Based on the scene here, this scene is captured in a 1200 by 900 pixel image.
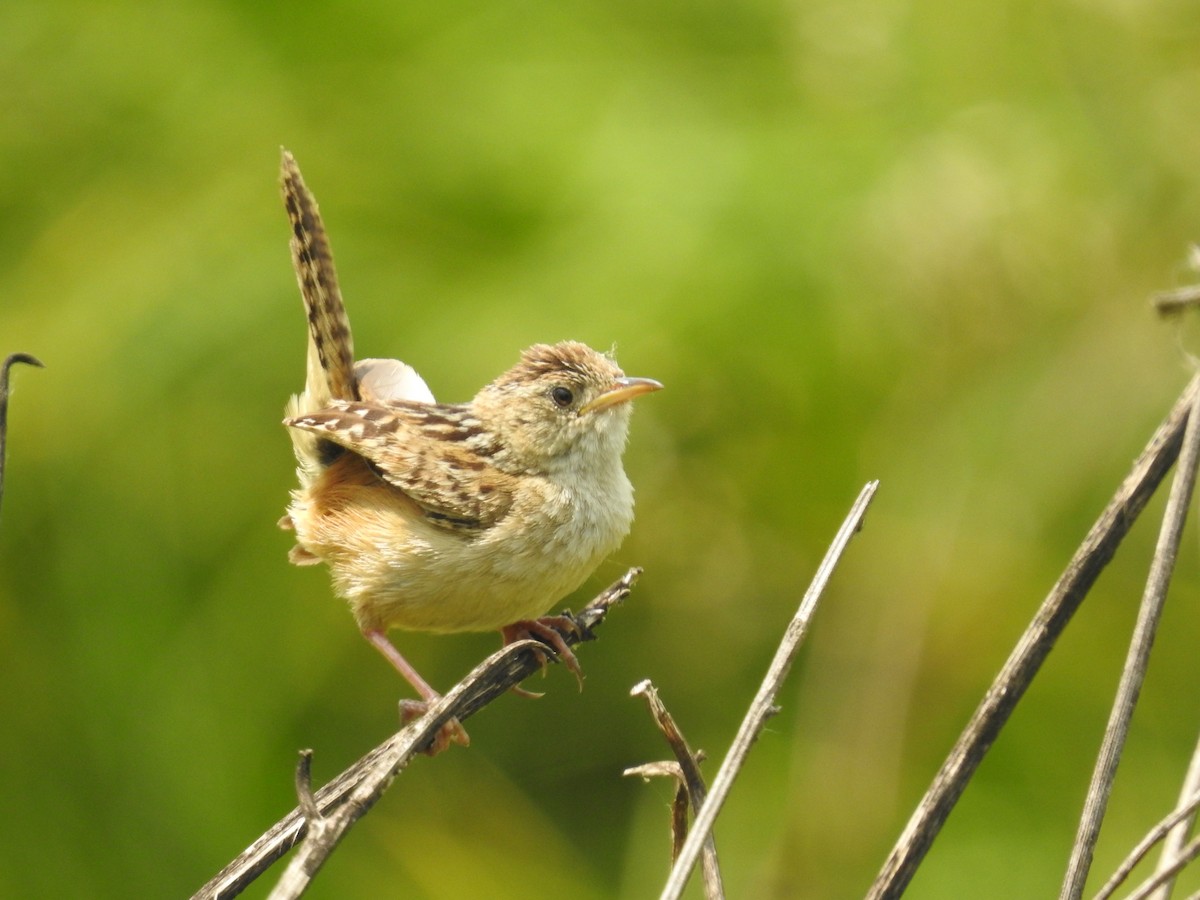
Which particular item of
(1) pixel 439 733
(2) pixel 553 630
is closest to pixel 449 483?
(2) pixel 553 630

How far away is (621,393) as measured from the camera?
3.16 meters

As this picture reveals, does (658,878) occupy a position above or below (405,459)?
below

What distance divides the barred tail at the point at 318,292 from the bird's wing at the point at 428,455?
4.8 inches

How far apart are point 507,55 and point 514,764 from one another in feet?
7.82

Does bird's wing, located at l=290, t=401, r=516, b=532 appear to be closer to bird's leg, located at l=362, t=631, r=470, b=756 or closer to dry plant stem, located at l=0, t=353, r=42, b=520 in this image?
bird's leg, located at l=362, t=631, r=470, b=756

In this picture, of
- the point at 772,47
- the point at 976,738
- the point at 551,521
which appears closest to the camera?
the point at 976,738

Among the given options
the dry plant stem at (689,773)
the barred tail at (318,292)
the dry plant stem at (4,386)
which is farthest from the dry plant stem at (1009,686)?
the barred tail at (318,292)

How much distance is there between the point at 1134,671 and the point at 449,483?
171 centimetres

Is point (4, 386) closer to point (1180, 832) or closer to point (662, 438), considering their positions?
point (1180, 832)

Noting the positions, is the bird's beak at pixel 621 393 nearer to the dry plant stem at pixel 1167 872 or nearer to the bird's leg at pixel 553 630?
the bird's leg at pixel 553 630

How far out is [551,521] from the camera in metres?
2.89

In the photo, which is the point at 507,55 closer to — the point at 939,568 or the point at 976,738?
the point at 939,568

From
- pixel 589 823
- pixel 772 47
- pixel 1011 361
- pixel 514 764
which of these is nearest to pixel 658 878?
pixel 589 823

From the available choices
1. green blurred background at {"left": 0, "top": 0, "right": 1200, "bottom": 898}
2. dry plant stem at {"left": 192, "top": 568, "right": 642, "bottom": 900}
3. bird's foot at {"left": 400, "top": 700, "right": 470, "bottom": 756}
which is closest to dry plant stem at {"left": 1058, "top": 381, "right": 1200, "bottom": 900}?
dry plant stem at {"left": 192, "top": 568, "right": 642, "bottom": 900}
